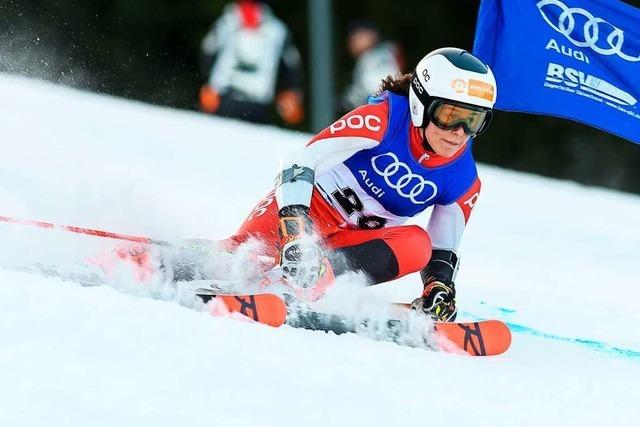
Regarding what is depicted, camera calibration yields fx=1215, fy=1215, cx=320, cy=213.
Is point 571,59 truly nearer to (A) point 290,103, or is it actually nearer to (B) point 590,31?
(B) point 590,31

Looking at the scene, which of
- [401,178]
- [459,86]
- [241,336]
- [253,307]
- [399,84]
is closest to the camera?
[241,336]

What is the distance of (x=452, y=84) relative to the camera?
15.4 feet

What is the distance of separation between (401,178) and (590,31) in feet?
5.52

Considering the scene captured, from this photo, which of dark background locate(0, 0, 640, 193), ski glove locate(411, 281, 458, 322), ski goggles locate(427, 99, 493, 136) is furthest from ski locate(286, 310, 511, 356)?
dark background locate(0, 0, 640, 193)

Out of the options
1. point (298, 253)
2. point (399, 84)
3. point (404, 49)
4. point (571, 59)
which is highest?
point (404, 49)

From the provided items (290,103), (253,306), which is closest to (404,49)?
(290,103)

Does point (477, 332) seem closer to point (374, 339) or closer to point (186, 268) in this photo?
point (374, 339)

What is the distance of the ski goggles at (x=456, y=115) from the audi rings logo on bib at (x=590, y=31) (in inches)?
60.3

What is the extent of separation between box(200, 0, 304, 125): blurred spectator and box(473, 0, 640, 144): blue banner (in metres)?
6.49

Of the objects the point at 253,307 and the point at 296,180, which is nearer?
the point at 253,307

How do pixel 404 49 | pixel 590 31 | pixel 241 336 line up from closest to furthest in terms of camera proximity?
pixel 241 336, pixel 590 31, pixel 404 49

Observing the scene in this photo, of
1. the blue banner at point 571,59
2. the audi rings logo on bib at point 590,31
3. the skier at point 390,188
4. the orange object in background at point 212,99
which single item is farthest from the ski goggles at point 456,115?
the orange object in background at point 212,99

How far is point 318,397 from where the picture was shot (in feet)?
11.2

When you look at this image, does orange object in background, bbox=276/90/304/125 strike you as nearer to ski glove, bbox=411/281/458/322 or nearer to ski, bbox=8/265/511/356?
ski glove, bbox=411/281/458/322
